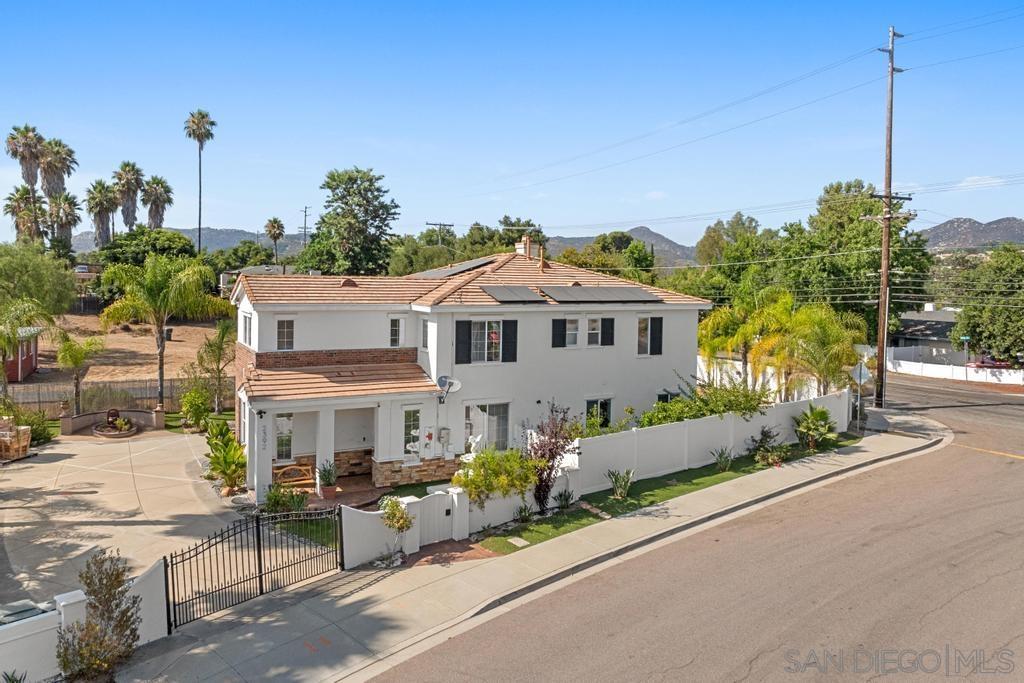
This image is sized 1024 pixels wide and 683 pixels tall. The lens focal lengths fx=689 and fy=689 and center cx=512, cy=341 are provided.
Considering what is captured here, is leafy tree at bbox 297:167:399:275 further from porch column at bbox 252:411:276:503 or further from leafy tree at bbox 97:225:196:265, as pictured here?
porch column at bbox 252:411:276:503

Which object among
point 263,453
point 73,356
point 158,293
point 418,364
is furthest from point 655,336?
point 73,356

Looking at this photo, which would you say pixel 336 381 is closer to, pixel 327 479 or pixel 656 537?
pixel 327 479

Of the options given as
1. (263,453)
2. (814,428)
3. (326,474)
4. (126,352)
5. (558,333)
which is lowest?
(326,474)

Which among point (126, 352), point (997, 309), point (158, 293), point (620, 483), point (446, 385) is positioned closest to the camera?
point (620, 483)

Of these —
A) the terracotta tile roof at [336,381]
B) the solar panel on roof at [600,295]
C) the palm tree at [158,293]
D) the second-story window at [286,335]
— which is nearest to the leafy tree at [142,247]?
the palm tree at [158,293]

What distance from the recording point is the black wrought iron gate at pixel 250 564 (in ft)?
38.6

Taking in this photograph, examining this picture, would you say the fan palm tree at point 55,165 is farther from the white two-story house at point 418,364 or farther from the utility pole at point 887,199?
the utility pole at point 887,199

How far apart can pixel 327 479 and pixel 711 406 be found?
1199 cm

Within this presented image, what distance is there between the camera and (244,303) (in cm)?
2250

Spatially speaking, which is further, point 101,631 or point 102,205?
point 102,205

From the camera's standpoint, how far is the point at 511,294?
2248cm

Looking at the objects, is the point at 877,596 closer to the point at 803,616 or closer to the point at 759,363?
the point at 803,616

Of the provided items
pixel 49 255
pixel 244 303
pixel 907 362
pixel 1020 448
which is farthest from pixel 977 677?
pixel 49 255

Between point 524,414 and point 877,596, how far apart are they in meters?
12.3
